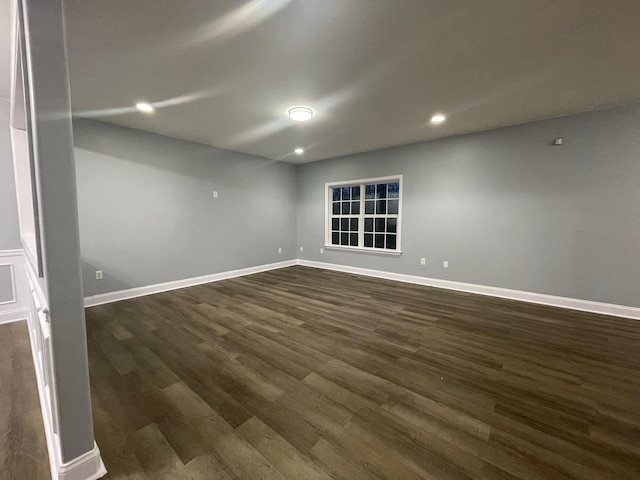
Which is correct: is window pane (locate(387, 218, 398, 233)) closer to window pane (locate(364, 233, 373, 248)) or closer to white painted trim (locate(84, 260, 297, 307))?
window pane (locate(364, 233, 373, 248))

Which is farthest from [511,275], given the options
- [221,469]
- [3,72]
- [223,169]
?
[3,72]

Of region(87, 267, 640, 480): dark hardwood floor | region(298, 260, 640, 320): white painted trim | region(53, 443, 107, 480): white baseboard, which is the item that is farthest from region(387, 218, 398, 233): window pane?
region(53, 443, 107, 480): white baseboard

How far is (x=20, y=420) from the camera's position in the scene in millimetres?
1591

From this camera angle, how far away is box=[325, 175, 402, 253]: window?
16.7 ft

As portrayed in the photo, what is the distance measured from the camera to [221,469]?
125 centimetres

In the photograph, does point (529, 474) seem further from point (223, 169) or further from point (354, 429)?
point (223, 169)

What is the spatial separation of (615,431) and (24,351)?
4710 millimetres

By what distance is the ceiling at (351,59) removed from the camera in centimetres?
167

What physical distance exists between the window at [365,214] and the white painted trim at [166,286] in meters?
A: 1.84

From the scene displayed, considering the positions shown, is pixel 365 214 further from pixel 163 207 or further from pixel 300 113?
pixel 163 207

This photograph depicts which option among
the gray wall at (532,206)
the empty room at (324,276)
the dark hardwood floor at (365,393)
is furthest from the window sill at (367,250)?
the dark hardwood floor at (365,393)

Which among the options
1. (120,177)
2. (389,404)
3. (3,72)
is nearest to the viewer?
(389,404)

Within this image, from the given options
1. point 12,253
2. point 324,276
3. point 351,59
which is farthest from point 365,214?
point 12,253

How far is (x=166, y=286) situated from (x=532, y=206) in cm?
583
